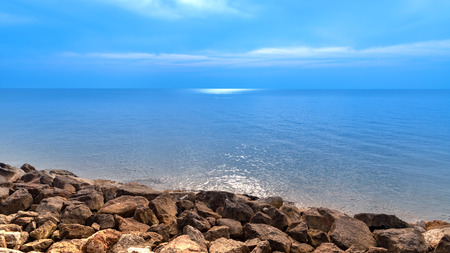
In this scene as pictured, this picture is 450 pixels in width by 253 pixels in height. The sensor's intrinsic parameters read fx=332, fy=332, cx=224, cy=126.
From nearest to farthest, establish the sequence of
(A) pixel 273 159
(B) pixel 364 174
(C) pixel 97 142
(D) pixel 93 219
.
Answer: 1. (D) pixel 93 219
2. (B) pixel 364 174
3. (A) pixel 273 159
4. (C) pixel 97 142

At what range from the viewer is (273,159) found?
677 inches

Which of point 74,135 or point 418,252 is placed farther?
point 74,135

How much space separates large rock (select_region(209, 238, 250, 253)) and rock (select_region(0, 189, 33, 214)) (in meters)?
4.70

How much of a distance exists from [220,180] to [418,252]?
27.3 feet

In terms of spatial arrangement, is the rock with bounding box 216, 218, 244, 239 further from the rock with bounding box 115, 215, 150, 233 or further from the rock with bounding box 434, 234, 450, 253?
the rock with bounding box 434, 234, 450, 253

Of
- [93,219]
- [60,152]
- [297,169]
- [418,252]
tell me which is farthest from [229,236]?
[60,152]

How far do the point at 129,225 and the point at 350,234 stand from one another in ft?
13.8

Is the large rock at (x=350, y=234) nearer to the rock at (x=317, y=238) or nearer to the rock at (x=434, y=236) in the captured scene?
the rock at (x=317, y=238)

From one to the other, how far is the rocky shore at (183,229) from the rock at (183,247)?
0.04 ft

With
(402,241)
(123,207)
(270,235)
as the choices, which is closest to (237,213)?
(270,235)

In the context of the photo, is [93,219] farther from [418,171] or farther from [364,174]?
[418,171]

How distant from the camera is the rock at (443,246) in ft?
19.1

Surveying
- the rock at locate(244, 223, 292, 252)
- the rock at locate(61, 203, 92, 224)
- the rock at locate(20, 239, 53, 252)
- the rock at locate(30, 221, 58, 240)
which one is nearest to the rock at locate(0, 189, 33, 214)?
the rock at locate(61, 203, 92, 224)

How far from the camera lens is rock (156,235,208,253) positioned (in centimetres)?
494
